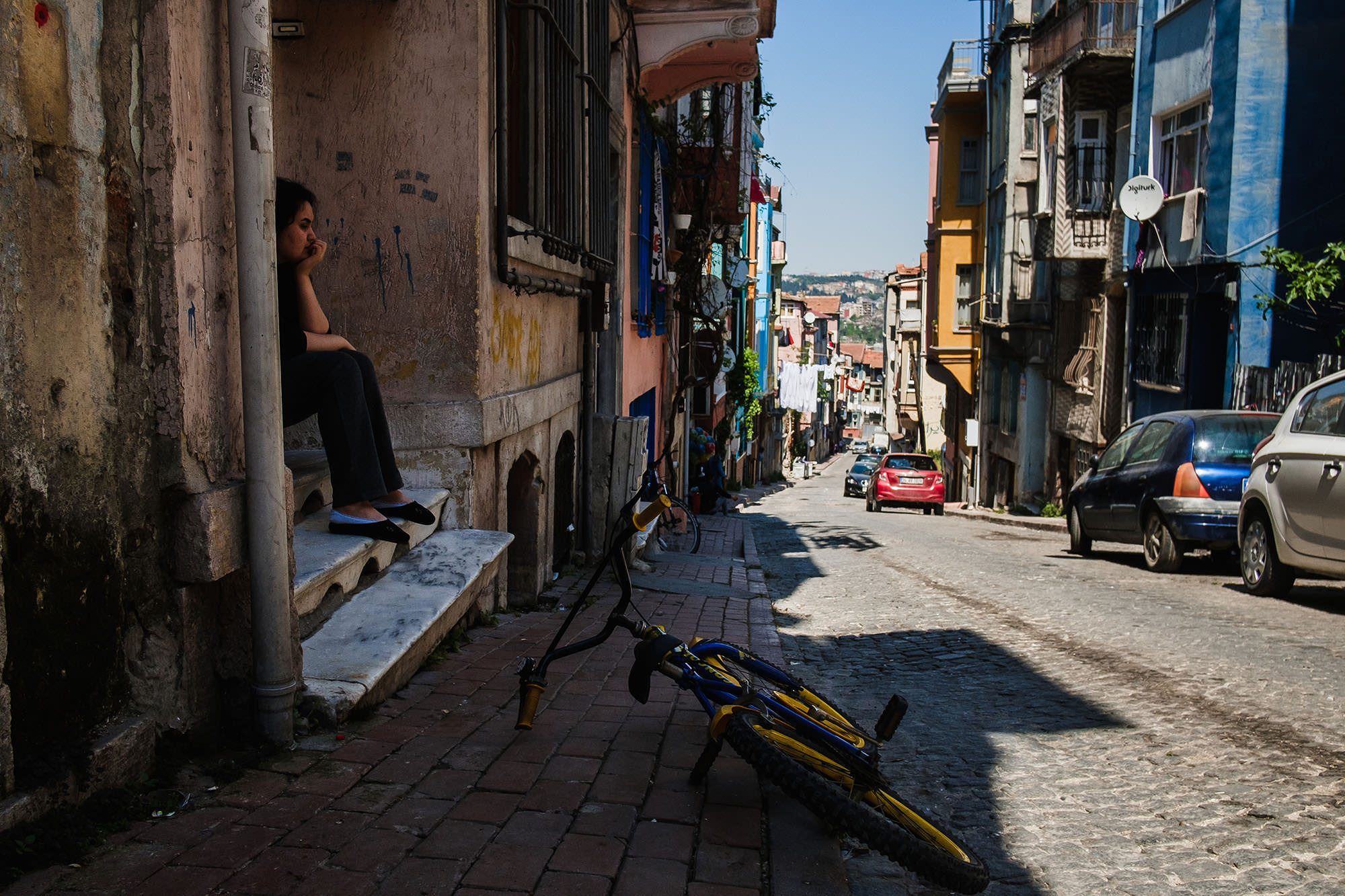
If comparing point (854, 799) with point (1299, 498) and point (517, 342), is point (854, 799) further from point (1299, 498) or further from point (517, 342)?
point (1299, 498)

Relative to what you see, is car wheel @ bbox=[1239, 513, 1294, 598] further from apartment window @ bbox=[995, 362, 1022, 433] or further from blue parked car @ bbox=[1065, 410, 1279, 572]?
apartment window @ bbox=[995, 362, 1022, 433]

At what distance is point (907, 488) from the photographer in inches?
1190

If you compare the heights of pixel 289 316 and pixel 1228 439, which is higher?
pixel 289 316

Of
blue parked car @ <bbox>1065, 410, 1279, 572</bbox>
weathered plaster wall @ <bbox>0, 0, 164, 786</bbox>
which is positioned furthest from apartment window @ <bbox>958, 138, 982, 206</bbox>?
weathered plaster wall @ <bbox>0, 0, 164, 786</bbox>

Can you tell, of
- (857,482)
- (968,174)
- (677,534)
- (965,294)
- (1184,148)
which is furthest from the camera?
(857,482)

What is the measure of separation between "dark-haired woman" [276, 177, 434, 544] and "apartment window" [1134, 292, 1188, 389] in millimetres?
15864

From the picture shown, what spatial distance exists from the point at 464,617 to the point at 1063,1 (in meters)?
23.2

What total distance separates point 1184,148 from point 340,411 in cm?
1760

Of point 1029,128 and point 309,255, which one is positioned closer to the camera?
point 309,255

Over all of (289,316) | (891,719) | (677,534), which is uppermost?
(289,316)

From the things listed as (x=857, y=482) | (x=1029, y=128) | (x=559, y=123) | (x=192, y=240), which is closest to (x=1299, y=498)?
(x=559, y=123)

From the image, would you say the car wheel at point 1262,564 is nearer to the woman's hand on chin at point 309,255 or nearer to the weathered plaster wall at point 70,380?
the woman's hand on chin at point 309,255

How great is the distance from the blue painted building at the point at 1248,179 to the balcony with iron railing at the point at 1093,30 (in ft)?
10.7

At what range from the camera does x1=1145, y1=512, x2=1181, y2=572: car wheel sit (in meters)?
10.2
